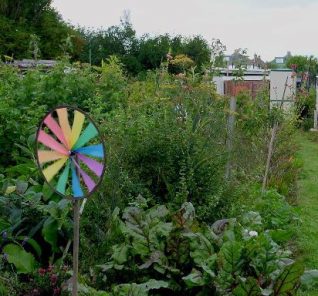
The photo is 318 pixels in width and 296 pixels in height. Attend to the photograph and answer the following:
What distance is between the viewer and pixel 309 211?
7141 mm

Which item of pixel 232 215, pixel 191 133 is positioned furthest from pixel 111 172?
pixel 232 215

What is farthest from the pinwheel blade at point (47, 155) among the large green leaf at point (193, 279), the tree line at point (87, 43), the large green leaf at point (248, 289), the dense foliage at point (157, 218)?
the tree line at point (87, 43)

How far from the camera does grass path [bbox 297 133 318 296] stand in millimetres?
5223

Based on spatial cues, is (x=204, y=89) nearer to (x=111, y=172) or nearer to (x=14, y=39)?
(x=111, y=172)

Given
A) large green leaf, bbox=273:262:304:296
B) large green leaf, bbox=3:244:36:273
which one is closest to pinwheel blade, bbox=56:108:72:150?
large green leaf, bbox=3:244:36:273

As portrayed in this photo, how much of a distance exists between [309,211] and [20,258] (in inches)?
174

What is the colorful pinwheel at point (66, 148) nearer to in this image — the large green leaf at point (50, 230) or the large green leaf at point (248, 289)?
the large green leaf at point (248, 289)

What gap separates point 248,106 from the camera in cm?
954

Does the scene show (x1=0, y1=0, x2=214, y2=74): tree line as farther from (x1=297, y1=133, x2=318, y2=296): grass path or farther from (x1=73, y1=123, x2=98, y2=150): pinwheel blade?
(x1=73, y1=123, x2=98, y2=150): pinwheel blade

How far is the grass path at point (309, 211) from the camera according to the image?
17.1 ft

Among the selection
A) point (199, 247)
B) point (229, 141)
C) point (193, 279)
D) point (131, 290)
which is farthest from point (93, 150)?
point (229, 141)

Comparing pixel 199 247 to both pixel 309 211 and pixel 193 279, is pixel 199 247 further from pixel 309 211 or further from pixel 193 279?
pixel 309 211

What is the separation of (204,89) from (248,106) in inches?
136

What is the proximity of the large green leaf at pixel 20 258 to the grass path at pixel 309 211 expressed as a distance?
2.01 meters
